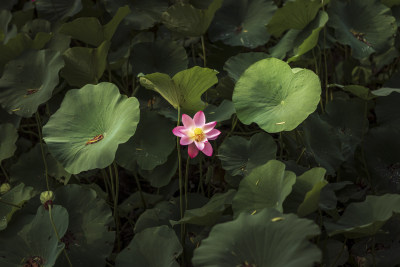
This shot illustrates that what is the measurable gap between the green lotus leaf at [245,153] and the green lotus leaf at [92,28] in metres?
0.45

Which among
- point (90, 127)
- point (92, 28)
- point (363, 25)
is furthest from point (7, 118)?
point (363, 25)

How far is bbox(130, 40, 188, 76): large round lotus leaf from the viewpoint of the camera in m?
1.42

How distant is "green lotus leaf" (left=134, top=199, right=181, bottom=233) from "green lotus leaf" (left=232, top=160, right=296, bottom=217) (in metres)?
0.22

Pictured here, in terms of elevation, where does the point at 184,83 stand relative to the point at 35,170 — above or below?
above

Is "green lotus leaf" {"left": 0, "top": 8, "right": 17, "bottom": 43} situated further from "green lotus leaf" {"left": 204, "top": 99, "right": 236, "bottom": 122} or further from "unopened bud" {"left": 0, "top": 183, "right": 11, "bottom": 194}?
"green lotus leaf" {"left": 204, "top": 99, "right": 236, "bottom": 122}

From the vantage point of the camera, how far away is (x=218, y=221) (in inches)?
41.6

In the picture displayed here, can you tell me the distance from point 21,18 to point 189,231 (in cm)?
105

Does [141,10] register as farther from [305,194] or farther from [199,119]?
[305,194]

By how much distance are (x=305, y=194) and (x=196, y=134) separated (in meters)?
0.25

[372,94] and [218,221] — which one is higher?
[372,94]

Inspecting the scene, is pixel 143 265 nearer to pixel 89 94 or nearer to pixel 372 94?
pixel 89 94

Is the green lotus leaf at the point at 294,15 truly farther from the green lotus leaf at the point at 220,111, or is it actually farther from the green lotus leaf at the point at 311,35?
the green lotus leaf at the point at 220,111

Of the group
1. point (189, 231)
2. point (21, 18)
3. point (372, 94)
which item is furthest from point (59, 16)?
point (372, 94)

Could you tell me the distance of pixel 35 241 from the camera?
1052mm
